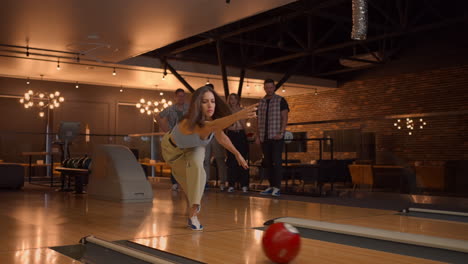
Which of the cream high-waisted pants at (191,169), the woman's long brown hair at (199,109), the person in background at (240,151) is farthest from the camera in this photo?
the person in background at (240,151)

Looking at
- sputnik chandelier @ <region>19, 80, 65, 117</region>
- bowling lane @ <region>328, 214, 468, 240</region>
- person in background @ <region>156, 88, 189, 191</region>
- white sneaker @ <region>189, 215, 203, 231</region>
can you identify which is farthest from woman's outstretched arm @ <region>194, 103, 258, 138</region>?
sputnik chandelier @ <region>19, 80, 65, 117</region>

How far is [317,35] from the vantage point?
1526 cm

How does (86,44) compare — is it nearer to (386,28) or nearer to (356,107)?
(386,28)

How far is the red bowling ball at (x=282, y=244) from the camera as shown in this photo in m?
2.79

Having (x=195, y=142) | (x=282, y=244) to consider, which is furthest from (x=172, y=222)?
(x=282, y=244)

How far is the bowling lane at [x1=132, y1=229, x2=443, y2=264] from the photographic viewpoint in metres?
2.95

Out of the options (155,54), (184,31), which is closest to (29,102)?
(155,54)

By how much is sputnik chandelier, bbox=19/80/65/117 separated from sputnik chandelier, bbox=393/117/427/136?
992cm

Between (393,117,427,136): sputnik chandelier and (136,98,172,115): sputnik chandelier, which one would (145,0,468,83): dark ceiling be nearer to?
(136,98,172,115): sputnik chandelier

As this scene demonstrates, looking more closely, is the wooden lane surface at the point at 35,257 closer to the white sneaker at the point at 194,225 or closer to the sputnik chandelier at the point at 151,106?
the white sneaker at the point at 194,225

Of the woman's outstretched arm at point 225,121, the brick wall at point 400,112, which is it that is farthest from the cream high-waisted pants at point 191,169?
the brick wall at point 400,112

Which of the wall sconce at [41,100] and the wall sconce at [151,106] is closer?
the wall sconce at [41,100]

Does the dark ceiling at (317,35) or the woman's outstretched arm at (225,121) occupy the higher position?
the dark ceiling at (317,35)

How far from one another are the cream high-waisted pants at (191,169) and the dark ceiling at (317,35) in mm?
6644
